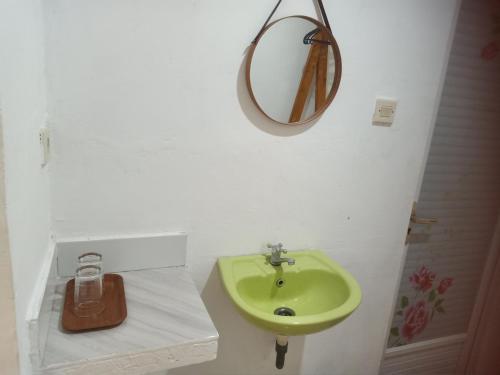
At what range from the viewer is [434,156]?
1616mm

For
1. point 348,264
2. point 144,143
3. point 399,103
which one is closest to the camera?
point 144,143

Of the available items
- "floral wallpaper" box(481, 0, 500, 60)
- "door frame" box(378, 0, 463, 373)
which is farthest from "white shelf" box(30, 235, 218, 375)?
"floral wallpaper" box(481, 0, 500, 60)

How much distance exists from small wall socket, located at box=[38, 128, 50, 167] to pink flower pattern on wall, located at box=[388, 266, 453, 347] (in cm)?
174

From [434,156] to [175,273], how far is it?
1.30 m

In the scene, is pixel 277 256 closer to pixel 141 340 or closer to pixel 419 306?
pixel 141 340

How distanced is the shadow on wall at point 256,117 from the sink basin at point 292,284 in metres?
0.49

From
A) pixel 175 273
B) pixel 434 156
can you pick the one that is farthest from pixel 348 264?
pixel 175 273

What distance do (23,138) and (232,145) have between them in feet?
2.11

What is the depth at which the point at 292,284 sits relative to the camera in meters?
1.32

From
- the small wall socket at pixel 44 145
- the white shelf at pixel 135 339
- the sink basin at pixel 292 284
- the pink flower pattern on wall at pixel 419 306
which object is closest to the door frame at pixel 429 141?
the pink flower pattern on wall at pixel 419 306

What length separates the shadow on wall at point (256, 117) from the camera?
1138 mm

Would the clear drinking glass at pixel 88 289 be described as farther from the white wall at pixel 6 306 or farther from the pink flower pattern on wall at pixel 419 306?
the pink flower pattern on wall at pixel 419 306

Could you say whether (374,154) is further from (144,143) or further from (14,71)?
(14,71)

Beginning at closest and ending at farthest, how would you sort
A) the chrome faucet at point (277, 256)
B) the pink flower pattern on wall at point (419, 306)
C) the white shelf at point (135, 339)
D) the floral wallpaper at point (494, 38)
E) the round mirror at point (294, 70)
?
the white shelf at point (135, 339), the round mirror at point (294, 70), the chrome faucet at point (277, 256), the floral wallpaper at point (494, 38), the pink flower pattern on wall at point (419, 306)
